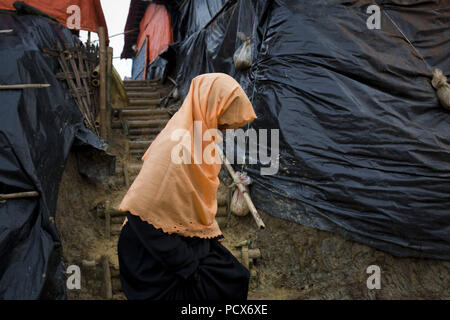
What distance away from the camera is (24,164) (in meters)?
2.78

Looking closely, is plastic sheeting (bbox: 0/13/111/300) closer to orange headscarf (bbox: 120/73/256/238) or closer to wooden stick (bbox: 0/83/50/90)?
wooden stick (bbox: 0/83/50/90)

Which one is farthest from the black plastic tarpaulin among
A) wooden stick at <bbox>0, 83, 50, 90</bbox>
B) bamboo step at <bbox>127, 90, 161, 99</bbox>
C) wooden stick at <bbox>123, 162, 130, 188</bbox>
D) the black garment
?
bamboo step at <bbox>127, 90, 161, 99</bbox>

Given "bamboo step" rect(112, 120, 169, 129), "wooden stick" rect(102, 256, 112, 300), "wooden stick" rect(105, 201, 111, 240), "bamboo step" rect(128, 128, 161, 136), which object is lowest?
"wooden stick" rect(102, 256, 112, 300)

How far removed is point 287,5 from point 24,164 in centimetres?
352

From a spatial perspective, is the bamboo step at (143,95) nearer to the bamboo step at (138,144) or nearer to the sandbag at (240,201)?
the bamboo step at (138,144)

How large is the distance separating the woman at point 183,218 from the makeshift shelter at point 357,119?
1702 mm

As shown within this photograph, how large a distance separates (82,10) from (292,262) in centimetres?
718

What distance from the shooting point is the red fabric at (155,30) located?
1007cm

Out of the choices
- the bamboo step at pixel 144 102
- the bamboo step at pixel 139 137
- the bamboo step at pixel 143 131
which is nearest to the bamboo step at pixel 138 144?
the bamboo step at pixel 139 137

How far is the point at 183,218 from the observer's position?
58.4 inches

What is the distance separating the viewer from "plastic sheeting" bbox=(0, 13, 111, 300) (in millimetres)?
2514

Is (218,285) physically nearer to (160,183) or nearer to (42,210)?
(160,183)

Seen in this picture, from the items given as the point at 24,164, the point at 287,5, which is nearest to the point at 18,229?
the point at 24,164

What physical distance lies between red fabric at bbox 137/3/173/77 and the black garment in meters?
9.24
